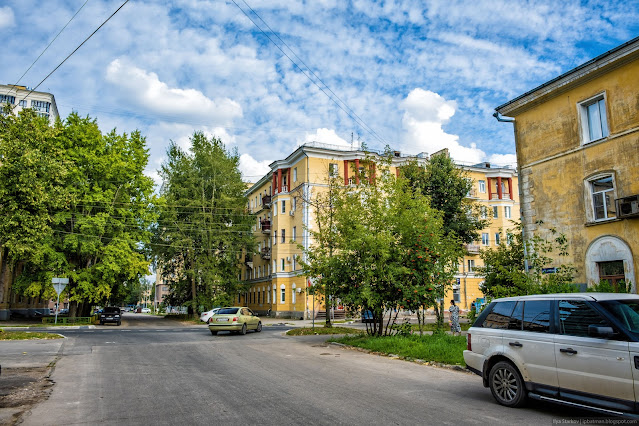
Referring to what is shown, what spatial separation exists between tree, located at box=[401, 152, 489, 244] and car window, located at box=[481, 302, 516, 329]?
62.0 feet

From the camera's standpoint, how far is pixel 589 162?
685 inches

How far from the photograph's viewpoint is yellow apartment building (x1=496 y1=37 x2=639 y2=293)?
16.1 meters

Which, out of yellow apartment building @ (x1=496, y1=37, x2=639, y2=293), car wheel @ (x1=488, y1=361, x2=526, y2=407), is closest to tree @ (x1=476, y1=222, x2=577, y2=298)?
yellow apartment building @ (x1=496, y1=37, x2=639, y2=293)

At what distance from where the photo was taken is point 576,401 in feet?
20.3

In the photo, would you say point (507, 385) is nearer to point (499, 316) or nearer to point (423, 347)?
point (499, 316)

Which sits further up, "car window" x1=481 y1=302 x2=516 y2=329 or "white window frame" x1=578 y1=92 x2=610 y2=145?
"white window frame" x1=578 y1=92 x2=610 y2=145

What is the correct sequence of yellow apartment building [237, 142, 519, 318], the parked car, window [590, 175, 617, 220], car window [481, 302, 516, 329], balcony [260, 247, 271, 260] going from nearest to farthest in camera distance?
car window [481, 302, 516, 329] < window [590, 175, 617, 220] < the parked car < yellow apartment building [237, 142, 519, 318] < balcony [260, 247, 271, 260]

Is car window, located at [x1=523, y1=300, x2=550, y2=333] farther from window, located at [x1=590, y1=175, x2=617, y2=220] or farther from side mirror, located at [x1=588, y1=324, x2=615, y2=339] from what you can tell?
window, located at [x1=590, y1=175, x2=617, y2=220]

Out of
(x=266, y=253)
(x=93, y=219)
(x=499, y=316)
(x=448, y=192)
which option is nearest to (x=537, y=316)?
(x=499, y=316)

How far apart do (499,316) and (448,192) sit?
19.8 meters

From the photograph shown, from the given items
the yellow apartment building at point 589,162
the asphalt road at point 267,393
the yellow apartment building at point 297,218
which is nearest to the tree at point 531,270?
the yellow apartment building at point 589,162

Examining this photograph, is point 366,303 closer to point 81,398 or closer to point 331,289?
point 331,289

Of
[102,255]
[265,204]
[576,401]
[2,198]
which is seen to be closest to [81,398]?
[576,401]

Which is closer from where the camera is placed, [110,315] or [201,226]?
[110,315]
